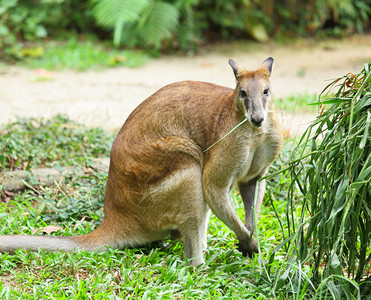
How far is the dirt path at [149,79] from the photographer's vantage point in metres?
7.70

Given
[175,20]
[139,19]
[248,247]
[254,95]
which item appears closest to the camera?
[254,95]

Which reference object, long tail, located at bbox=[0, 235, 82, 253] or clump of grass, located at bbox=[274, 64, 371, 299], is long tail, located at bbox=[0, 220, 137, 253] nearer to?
long tail, located at bbox=[0, 235, 82, 253]

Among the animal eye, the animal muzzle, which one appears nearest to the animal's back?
the animal eye

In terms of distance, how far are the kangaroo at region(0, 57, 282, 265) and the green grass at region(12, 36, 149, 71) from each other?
256 inches

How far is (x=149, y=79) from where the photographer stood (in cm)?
973

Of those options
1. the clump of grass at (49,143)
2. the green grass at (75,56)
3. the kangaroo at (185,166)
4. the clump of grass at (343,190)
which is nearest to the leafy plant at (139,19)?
the green grass at (75,56)

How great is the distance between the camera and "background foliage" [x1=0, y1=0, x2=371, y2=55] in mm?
10891

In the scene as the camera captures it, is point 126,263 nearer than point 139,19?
Yes

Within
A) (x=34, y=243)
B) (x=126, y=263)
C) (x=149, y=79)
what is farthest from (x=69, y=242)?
(x=149, y=79)

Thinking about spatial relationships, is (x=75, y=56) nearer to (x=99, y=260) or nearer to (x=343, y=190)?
(x=99, y=260)

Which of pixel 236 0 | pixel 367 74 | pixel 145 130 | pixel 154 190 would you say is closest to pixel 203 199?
pixel 154 190

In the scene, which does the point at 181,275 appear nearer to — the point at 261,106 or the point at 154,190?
the point at 154,190

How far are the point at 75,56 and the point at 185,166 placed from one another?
7214mm

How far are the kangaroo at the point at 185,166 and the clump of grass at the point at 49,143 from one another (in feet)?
5.06
